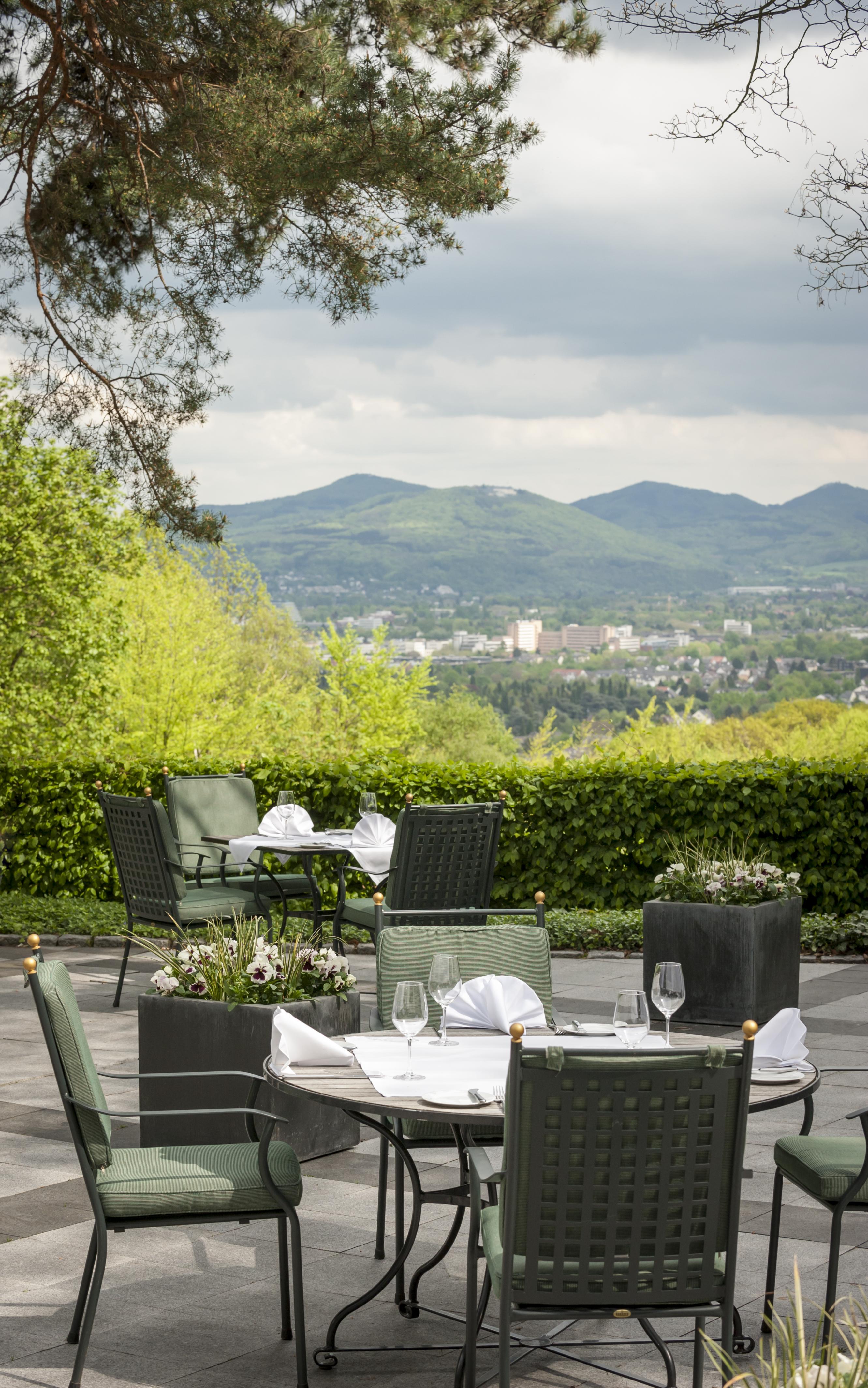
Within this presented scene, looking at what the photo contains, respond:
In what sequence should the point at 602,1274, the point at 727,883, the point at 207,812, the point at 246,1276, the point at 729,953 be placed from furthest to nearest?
the point at 207,812, the point at 727,883, the point at 729,953, the point at 246,1276, the point at 602,1274

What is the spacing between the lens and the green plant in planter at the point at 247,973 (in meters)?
4.57

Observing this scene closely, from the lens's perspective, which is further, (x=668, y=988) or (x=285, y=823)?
(x=285, y=823)

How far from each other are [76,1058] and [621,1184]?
4.14 feet

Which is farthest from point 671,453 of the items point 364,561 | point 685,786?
point 685,786

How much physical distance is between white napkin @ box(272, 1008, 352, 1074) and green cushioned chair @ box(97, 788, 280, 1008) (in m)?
3.80

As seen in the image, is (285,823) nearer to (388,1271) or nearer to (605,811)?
(605,811)

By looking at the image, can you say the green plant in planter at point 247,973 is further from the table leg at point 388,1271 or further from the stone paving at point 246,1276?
the table leg at point 388,1271

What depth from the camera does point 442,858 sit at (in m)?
6.96

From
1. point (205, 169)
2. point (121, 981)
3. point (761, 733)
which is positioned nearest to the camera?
point (121, 981)

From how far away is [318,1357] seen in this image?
308 centimetres

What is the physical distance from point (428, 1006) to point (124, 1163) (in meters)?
1.04

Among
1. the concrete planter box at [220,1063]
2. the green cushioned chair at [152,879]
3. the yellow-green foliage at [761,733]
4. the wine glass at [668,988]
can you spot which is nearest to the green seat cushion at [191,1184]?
the wine glass at [668,988]

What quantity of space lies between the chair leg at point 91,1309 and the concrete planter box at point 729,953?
13.5 feet

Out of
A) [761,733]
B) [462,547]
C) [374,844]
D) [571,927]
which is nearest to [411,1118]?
[374,844]
